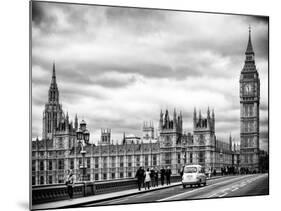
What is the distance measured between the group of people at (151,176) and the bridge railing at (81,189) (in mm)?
210

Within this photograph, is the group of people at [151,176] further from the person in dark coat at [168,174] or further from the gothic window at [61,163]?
the gothic window at [61,163]

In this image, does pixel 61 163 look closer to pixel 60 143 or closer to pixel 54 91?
pixel 60 143

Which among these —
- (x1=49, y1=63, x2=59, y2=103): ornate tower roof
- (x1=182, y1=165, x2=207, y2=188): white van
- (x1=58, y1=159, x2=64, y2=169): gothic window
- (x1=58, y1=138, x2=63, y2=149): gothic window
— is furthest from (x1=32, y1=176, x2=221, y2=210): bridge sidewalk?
(x1=49, y1=63, x2=59, y2=103): ornate tower roof

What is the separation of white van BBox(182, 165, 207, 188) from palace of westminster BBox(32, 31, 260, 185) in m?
0.22

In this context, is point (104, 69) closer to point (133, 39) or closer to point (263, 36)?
point (133, 39)

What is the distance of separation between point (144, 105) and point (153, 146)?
2067 millimetres

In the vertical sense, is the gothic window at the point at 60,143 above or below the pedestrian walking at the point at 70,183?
above

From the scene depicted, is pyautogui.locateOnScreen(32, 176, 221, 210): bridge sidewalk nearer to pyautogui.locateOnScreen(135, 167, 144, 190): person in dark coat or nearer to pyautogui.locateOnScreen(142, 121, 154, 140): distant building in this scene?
pyautogui.locateOnScreen(135, 167, 144, 190): person in dark coat

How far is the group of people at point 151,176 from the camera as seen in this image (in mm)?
18781

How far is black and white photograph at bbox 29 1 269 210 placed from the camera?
16.7 meters

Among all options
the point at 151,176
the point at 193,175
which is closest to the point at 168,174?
the point at 151,176

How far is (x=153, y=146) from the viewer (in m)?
19.8

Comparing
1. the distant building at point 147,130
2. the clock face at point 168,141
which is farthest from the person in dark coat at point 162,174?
the distant building at point 147,130

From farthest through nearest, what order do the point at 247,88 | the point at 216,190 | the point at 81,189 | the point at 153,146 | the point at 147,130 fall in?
1. the point at 153,146
2. the point at 247,88
3. the point at 216,190
4. the point at 147,130
5. the point at 81,189
